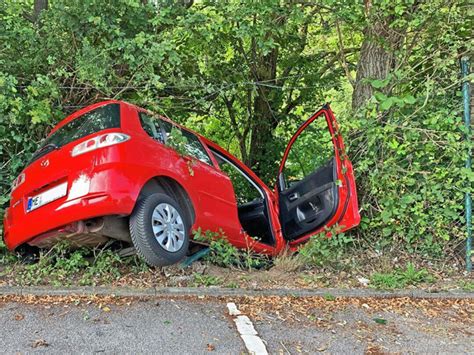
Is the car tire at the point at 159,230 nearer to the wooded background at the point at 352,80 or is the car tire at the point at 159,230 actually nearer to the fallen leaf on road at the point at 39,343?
the fallen leaf on road at the point at 39,343

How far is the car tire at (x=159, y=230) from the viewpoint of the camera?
4082 mm

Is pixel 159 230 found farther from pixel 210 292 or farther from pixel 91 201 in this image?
pixel 210 292

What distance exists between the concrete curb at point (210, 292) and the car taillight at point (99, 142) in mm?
1275

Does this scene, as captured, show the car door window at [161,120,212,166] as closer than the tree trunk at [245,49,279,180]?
Yes

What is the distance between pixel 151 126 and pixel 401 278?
315 centimetres

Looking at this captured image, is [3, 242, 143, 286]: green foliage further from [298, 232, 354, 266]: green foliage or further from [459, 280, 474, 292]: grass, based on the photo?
[459, 280, 474, 292]: grass

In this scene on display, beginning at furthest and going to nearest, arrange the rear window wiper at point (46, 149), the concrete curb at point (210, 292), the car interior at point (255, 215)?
1. the car interior at point (255, 215)
2. the rear window wiper at point (46, 149)
3. the concrete curb at point (210, 292)

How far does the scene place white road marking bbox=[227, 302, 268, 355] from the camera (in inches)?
133

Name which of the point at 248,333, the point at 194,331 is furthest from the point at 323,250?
the point at 194,331

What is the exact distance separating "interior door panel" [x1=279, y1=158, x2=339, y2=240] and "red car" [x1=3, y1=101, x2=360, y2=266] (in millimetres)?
18

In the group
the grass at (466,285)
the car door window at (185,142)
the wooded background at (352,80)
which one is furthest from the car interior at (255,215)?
the grass at (466,285)

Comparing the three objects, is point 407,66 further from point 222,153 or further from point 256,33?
point 222,153

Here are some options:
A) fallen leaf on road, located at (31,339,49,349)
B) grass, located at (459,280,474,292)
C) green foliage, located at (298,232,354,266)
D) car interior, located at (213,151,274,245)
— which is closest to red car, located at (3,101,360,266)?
green foliage, located at (298,232,354,266)

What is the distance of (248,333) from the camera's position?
143 inches
